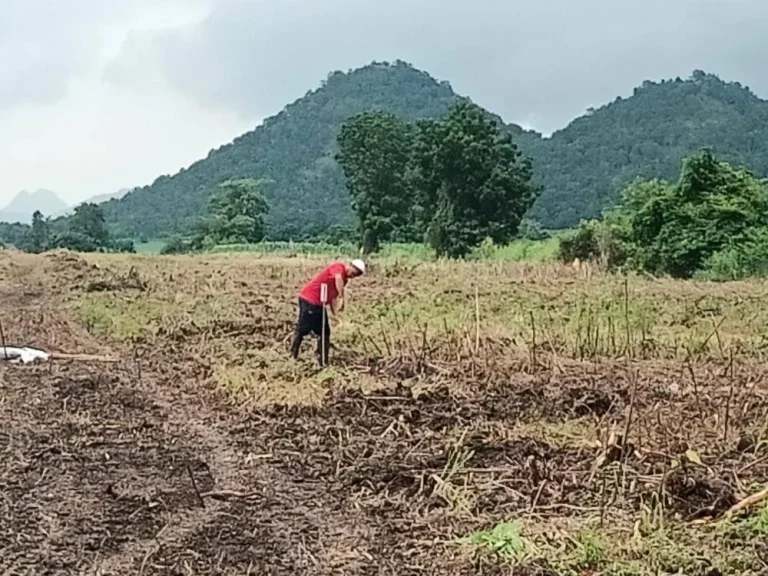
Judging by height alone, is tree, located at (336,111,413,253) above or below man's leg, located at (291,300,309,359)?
above

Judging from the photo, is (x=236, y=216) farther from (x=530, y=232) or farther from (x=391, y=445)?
(x=391, y=445)

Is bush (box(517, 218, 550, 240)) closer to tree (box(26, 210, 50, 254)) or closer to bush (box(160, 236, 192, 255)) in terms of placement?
bush (box(160, 236, 192, 255))

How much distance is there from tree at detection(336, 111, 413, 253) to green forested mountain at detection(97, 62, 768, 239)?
1094cm

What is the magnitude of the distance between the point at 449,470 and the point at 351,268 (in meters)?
4.07

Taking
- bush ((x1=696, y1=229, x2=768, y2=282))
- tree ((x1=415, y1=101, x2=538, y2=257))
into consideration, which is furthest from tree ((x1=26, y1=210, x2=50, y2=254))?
bush ((x1=696, y1=229, x2=768, y2=282))

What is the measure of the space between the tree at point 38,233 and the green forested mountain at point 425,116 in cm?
1143

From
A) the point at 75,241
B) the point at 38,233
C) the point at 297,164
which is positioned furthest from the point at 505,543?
the point at 297,164

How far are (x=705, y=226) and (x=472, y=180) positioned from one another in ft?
34.9

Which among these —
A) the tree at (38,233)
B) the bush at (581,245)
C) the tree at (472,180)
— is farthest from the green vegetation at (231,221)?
the bush at (581,245)

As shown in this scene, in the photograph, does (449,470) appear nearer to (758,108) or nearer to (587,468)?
(587,468)

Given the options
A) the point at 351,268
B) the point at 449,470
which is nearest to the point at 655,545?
the point at 449,470

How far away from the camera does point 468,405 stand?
789cm

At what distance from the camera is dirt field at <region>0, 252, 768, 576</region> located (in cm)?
486

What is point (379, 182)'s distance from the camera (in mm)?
38969
